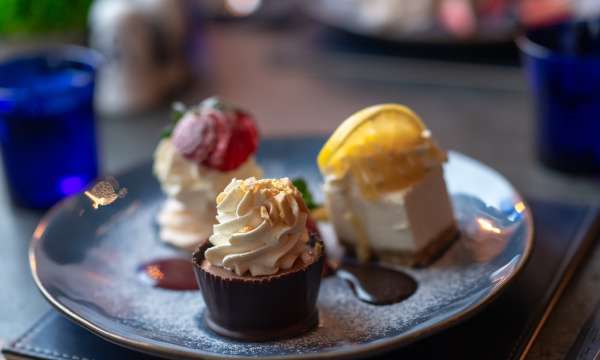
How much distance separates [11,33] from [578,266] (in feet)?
3.89

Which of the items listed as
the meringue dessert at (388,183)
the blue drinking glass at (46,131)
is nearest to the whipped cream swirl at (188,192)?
the meringue dessert at (388,183)

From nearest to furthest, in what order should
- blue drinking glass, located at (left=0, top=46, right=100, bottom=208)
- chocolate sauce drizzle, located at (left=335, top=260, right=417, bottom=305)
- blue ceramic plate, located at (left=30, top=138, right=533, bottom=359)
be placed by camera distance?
1. blue ceramic plate, located at (left=30, top=138, right=533, bottom=359)
2. chocolate sauce drizzle, located at (left=335, top=260, right=417, bottom=305)
3. blue drinking glass, located at (left=0, top=46, right=100, bottom=208)

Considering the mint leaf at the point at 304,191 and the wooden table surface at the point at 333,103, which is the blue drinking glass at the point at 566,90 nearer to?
the wooden table surface at the point at 333,103

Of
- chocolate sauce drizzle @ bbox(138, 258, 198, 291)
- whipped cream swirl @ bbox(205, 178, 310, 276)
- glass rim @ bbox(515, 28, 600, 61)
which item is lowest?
chocolate sauce drizzle @ bbox(138, 258, 198, 291)

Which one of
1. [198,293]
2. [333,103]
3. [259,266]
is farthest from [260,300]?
[333,103]

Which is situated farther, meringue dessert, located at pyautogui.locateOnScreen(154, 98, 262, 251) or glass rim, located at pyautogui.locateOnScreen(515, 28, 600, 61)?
glass rim, located at pyautogui.locateOnScreen(515, 28, 600, 61)

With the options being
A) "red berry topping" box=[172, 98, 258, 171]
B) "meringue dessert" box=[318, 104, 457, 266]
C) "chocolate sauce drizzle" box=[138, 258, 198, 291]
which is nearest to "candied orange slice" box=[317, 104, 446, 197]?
"meringue dessert" box=[318, 104, 457, 266]

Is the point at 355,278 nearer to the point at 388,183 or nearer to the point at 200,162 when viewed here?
the point at 388,183

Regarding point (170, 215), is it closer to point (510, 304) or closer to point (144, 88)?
point (510, 304)

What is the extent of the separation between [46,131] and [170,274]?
0.39 meters

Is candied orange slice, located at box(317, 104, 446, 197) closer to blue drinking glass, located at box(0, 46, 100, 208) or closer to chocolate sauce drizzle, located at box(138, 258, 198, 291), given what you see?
chocolate sauce drizzle, located at box(138, 258, 198, 291)

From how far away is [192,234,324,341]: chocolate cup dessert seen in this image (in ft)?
3.14

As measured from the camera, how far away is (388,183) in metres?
1.14

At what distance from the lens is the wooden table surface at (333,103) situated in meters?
1.45
